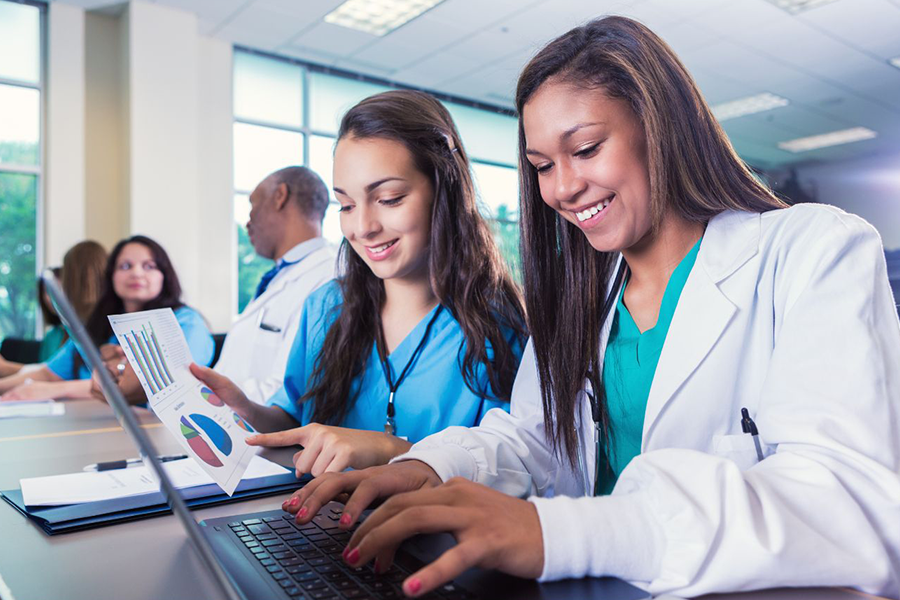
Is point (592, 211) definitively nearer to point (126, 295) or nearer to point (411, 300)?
point (411, 300)

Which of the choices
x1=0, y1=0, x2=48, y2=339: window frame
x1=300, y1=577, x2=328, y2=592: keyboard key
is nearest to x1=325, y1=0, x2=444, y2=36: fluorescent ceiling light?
x1=0, y1=0, x2=48, y2=339: window frame

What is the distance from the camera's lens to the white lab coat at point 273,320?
2396mm

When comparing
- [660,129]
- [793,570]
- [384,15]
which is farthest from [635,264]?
[384,15]

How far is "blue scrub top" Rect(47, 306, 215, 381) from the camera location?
2371mm

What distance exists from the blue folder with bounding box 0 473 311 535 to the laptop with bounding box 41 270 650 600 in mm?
124

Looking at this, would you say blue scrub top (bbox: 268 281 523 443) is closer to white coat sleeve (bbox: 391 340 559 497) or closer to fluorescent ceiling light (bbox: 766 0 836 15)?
white coat sleeve (bbox: 391 340 559 497)

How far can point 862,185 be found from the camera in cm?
128

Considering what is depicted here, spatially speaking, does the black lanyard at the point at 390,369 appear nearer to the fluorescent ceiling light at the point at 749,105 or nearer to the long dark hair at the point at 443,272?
the long dark hair at the point at 443,272

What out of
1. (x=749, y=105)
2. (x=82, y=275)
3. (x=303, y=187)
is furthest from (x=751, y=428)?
(x=749, y=105)

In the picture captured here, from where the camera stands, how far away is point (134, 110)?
186 inches

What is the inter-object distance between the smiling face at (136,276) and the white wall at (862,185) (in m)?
2.22

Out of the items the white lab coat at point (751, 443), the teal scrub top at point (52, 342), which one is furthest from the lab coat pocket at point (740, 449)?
the teal scrub top at point (52, 342)

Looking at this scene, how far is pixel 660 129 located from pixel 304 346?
888 millimetres

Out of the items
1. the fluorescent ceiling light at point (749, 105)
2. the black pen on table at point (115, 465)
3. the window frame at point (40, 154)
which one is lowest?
the black pen on table at point (115, 465)
